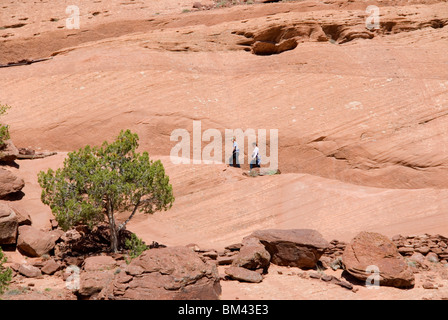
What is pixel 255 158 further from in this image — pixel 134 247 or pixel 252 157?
pixel 134 247

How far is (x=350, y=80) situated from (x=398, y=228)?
7563 millimetres

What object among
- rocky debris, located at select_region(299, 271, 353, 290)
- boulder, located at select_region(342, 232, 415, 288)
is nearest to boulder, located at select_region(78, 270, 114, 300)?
rocky debris, located at select_region(299, 271, 353, 290)

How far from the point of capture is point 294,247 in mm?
13789

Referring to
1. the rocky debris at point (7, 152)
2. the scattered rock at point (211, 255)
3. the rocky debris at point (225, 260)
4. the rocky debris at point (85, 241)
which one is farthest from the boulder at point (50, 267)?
the rocky debris at point (7, 152)

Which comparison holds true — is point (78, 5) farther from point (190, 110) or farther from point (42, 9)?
point (190, 110)

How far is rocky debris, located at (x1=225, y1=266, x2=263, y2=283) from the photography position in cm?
1260

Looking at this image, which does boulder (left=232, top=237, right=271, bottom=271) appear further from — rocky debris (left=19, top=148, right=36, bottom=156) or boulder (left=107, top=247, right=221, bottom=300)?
rocky debris (left=19, top=148, right=36, bottom=156)

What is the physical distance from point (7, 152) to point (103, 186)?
19.2 feet

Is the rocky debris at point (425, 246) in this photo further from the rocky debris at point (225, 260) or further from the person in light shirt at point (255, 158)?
the person in light shirt at point (255, 158)

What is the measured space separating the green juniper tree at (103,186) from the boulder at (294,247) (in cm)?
327

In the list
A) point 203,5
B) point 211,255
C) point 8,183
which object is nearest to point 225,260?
point 211,255

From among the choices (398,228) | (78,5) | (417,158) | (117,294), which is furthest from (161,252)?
(78,5)

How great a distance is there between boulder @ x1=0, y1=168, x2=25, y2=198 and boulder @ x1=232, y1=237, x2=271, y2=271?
7.73 meters

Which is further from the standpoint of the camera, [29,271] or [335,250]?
[335,250]
